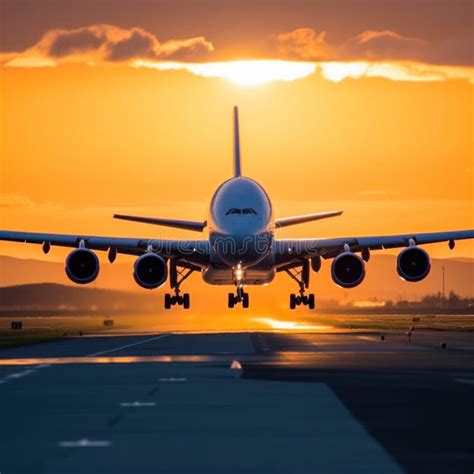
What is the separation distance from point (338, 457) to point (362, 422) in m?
4.67

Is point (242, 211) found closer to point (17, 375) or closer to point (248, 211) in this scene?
point (248, 211)

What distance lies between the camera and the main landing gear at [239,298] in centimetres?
6869

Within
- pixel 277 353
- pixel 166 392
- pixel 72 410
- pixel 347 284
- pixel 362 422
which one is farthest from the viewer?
pixel 347 284

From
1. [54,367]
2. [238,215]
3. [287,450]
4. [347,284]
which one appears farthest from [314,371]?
[347,284]

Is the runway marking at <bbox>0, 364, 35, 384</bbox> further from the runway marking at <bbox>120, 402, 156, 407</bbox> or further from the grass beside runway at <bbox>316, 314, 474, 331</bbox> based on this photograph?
the grass beside runway at <bbox>316, 314, 474, 331</bbox>

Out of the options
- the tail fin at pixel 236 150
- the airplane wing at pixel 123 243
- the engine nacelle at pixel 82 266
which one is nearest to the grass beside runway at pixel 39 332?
the engine nacelle at pixel 82 266

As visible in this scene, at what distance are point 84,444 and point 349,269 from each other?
175 ft

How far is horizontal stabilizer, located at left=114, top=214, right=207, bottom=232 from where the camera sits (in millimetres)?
67688

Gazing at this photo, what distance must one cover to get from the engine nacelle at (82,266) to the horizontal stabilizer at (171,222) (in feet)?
11.1

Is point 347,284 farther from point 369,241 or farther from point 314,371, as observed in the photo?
point 314,371

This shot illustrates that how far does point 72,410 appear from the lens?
23.8 meters

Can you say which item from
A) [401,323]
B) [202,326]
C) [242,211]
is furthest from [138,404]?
[401,323]

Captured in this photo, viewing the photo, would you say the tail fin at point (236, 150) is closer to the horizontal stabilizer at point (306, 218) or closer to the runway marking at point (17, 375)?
the horizontal stabilizer at point (306, 218)

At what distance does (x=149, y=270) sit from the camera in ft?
228
